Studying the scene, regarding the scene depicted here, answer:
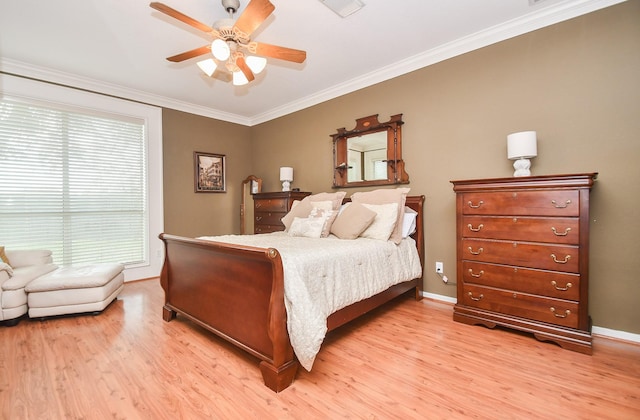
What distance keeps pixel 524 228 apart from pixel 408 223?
1.03 m

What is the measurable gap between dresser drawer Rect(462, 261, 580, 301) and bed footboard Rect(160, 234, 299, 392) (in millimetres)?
1647

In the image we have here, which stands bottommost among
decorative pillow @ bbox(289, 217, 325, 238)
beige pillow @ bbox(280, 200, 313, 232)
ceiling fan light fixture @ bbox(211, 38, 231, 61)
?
decorative pillow @ bbox(289, 217, 325, 238)

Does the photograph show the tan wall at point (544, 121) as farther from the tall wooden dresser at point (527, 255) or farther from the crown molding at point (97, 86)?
the crown molding at point (97, 86)

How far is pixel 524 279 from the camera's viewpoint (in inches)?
84.7

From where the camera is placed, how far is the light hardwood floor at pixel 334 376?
142 centimetres

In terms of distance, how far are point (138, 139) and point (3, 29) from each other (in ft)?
5.42

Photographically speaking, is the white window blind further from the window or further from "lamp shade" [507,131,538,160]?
"lamp shade" [507,131,538,160]

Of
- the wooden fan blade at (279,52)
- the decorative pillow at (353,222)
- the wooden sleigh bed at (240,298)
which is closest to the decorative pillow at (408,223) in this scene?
the decorative pillow at (353,222)

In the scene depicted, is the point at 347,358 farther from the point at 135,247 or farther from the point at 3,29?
the point at 3,29

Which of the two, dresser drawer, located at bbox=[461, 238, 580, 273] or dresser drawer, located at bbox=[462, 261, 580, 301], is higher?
dresser drawer, located at bbox=[461, 238, 580, 273]

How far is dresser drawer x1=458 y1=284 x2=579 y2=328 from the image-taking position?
1988 mm

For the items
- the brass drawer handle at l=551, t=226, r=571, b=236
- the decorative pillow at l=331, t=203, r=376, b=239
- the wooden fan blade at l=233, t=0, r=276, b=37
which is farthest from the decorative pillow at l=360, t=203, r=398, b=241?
the wooden fan blade at l=233, t=0, r=276, b=37

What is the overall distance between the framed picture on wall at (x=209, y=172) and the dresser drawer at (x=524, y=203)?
3.85 metres

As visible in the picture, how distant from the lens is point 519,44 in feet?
8.31
